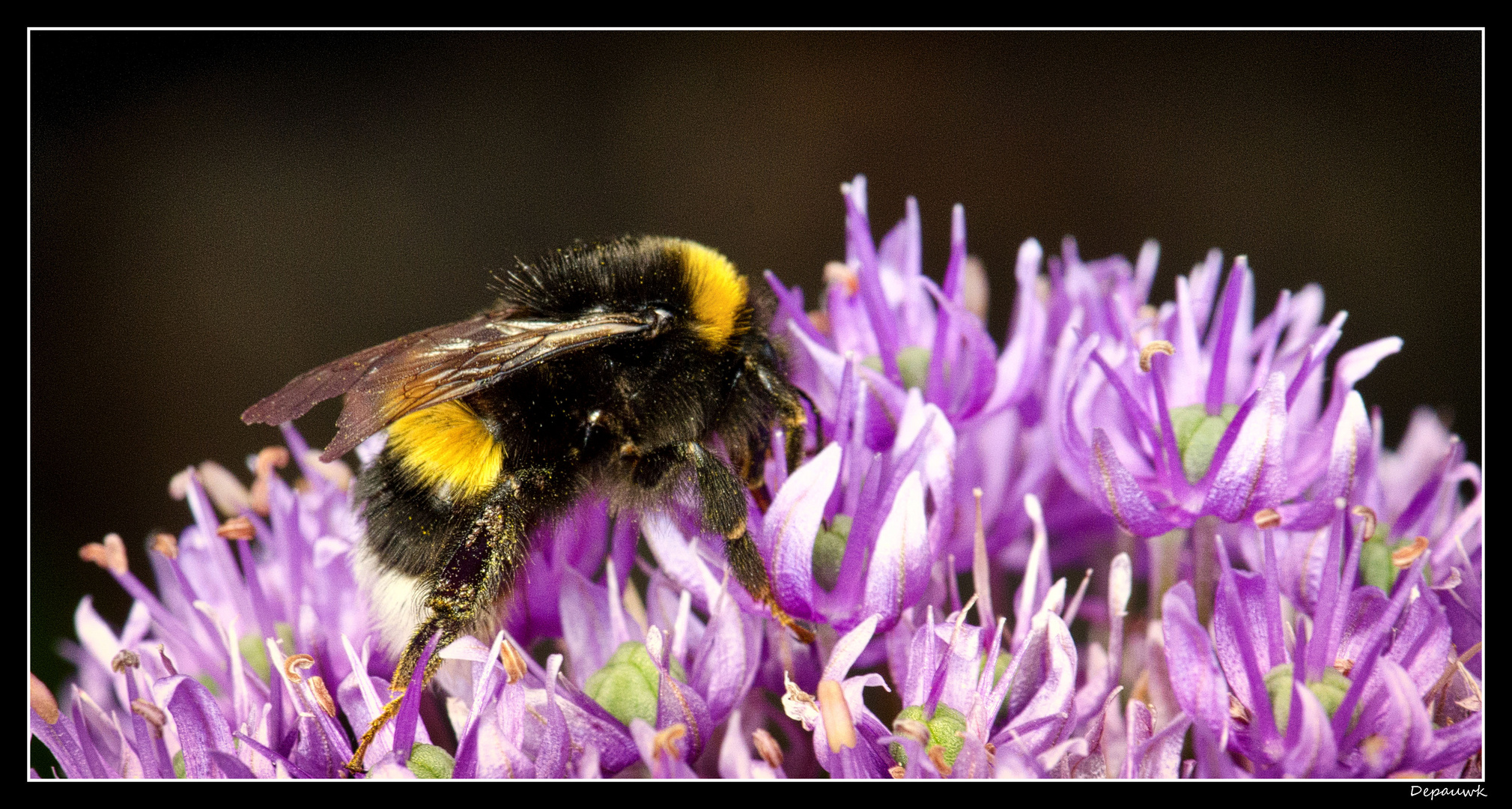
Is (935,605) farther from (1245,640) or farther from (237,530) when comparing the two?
(237,530)

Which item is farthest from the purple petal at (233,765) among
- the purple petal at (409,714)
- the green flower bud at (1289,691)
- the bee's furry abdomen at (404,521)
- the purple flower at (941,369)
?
the green flower bud at (1289,691)

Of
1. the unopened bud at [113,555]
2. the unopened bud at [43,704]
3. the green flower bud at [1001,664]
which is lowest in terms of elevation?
the green flower bud at [1001,664]

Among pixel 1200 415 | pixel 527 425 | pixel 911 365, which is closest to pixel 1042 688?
pixel 1200 415

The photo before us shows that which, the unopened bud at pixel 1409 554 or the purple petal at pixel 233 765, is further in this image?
the unopened bud at pixel 1409 554

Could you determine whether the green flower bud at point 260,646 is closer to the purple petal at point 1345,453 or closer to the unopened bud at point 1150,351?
the unopened bud at point 1150,351

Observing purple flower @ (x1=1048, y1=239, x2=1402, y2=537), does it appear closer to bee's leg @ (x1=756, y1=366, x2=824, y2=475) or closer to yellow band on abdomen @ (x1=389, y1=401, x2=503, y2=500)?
bee's leg @ (x1=756, y1=366, x2=824, y2=475)

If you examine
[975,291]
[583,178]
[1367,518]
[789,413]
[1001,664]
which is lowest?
[1001,664]
